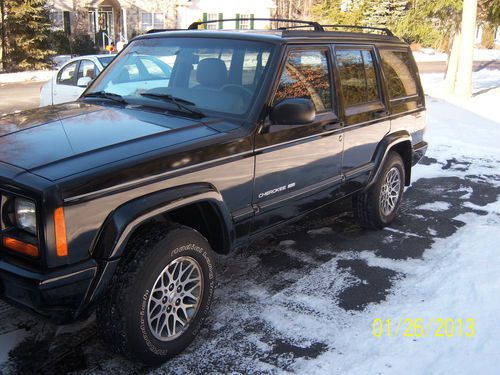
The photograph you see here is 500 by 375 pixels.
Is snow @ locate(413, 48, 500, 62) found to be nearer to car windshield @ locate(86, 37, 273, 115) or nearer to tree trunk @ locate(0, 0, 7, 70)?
tree trunk @ locate(0, 0, 7, 70)

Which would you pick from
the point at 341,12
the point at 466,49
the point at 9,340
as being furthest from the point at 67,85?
the point at 341,12

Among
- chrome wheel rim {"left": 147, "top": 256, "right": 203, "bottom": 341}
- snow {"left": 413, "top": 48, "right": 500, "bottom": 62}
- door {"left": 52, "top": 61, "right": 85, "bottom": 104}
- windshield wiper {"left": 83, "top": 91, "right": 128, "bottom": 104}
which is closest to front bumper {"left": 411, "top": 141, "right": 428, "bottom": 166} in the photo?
windshield wiper {"left": 83, "top": 91, "right": 128, "bottom": 104}

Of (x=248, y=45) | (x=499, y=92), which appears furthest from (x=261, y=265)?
(x=499, y=92)

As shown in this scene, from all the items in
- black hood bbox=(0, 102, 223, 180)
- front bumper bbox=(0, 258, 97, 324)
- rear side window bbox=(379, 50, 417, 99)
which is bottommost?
front bumper bbox=(0, 258, 97, 324)

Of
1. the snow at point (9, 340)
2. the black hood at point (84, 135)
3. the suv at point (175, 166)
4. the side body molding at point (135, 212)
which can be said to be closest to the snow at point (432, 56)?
the suv at point (175, 166)

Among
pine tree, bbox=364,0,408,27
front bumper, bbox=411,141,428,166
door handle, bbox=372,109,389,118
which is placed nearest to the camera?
door handle, bbox=372,109,389,118

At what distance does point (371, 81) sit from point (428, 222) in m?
1.77

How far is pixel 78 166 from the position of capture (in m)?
2.68

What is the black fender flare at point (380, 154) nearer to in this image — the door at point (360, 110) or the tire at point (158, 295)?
the door at point (360, 110)

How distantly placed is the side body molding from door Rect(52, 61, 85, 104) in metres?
6.64

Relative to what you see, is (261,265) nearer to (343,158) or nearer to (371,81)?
(343,158)

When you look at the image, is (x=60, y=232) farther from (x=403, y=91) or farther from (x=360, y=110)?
(x=403, y=91)
